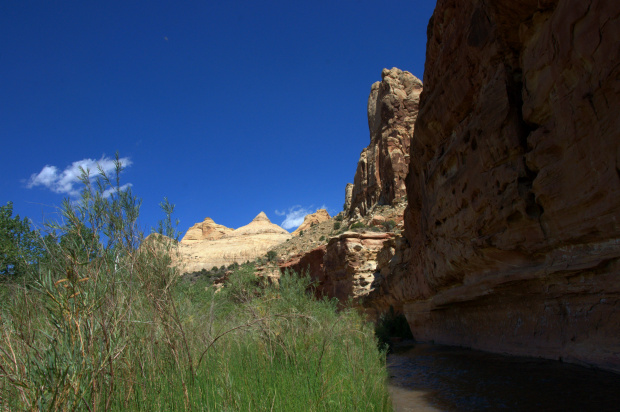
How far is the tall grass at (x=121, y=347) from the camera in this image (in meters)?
2.34

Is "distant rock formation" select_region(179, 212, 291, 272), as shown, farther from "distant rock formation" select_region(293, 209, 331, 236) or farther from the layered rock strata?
the layered rock strata

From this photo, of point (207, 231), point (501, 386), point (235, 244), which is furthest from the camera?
point (207, 231)

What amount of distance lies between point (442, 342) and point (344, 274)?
991 centimetres

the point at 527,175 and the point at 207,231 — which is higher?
the point at 207,231

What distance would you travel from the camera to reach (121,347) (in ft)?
9.48

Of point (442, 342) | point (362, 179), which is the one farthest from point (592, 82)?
point (362, 179)

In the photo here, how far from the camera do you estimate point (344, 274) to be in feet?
69.2

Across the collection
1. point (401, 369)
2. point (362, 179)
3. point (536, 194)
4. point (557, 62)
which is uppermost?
point (362, 179)

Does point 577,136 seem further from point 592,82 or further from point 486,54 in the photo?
point 486,54

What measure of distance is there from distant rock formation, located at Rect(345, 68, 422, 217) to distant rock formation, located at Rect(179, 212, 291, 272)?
24.0 metres

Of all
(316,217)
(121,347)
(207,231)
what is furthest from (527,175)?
(207,231)

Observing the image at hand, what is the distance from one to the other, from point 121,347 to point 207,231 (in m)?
99.7

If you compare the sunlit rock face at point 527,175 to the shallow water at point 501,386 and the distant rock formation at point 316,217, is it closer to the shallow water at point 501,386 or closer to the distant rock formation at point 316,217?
the shallow water at point 501,386

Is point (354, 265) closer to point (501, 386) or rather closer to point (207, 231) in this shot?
point (501, 386)
